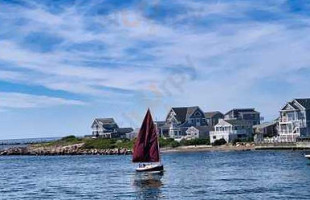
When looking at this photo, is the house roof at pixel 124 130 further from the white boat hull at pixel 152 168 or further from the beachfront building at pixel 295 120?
the white boat hull at pixel 152 168

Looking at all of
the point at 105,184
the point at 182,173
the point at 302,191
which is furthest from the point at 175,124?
the point at 302,191

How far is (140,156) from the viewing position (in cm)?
7138

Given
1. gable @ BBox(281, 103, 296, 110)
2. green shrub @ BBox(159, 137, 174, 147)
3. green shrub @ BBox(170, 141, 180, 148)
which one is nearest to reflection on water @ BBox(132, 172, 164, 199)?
gable @ BBox(281, 103, 296, 110)

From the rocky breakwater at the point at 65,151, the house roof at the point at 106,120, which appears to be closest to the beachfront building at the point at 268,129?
the rocky breakwater at the point at 65,151

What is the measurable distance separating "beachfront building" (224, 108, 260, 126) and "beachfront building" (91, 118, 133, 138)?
39.9m

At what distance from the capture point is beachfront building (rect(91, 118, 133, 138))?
186 m

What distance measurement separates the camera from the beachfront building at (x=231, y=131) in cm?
13938

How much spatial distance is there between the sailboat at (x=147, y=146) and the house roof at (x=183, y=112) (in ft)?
289

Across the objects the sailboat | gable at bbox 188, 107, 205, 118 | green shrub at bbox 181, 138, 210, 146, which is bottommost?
the sailboat

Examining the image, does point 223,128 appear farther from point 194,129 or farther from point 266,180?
point 266,180

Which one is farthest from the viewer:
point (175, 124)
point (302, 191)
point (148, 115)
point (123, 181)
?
point (175, 124)

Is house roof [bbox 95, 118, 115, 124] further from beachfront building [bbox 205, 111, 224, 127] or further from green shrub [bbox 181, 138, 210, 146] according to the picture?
green shrub [bbox 181, 138, 210, 146]

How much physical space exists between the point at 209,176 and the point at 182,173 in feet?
23.7

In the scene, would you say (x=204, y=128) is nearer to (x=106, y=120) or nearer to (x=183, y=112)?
(x=183, y=112)
